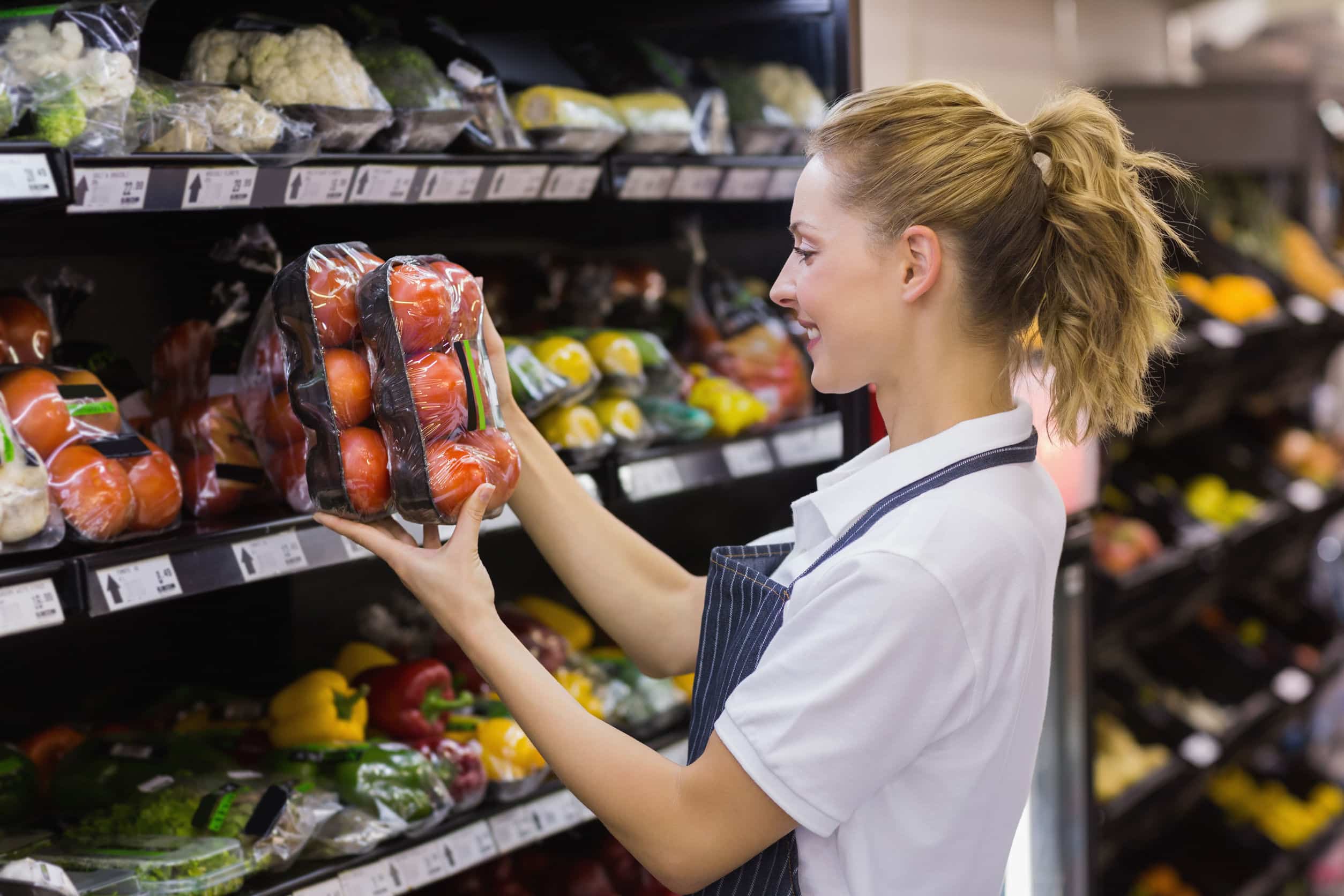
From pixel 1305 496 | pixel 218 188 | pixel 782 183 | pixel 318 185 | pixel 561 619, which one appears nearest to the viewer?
pixel 218 188

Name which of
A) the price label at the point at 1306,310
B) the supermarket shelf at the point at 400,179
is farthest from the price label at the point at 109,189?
the price label at the point at 1306,310

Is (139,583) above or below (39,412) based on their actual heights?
below

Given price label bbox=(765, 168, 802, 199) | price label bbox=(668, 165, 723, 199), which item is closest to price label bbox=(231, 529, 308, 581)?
price label bbox=(668, 165, 723, 199)

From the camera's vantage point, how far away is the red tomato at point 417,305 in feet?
4.45

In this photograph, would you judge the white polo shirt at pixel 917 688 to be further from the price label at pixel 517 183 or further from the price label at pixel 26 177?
the price label at pixel 26 177

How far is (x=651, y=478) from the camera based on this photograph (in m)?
2.18

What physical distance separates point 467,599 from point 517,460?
19cm

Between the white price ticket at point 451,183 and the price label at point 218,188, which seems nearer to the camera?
the price label at point 218,188

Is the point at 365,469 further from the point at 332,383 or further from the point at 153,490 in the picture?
the point at 153,490

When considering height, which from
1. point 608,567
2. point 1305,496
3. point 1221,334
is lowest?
point 1305,496

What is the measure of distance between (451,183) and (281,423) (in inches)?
17.1

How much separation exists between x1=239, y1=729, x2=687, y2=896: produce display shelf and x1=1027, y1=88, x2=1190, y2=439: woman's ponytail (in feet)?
3.43

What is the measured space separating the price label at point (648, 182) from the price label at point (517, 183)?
0.18 meters

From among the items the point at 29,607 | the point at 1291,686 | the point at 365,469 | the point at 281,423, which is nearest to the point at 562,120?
the point at 281,423
